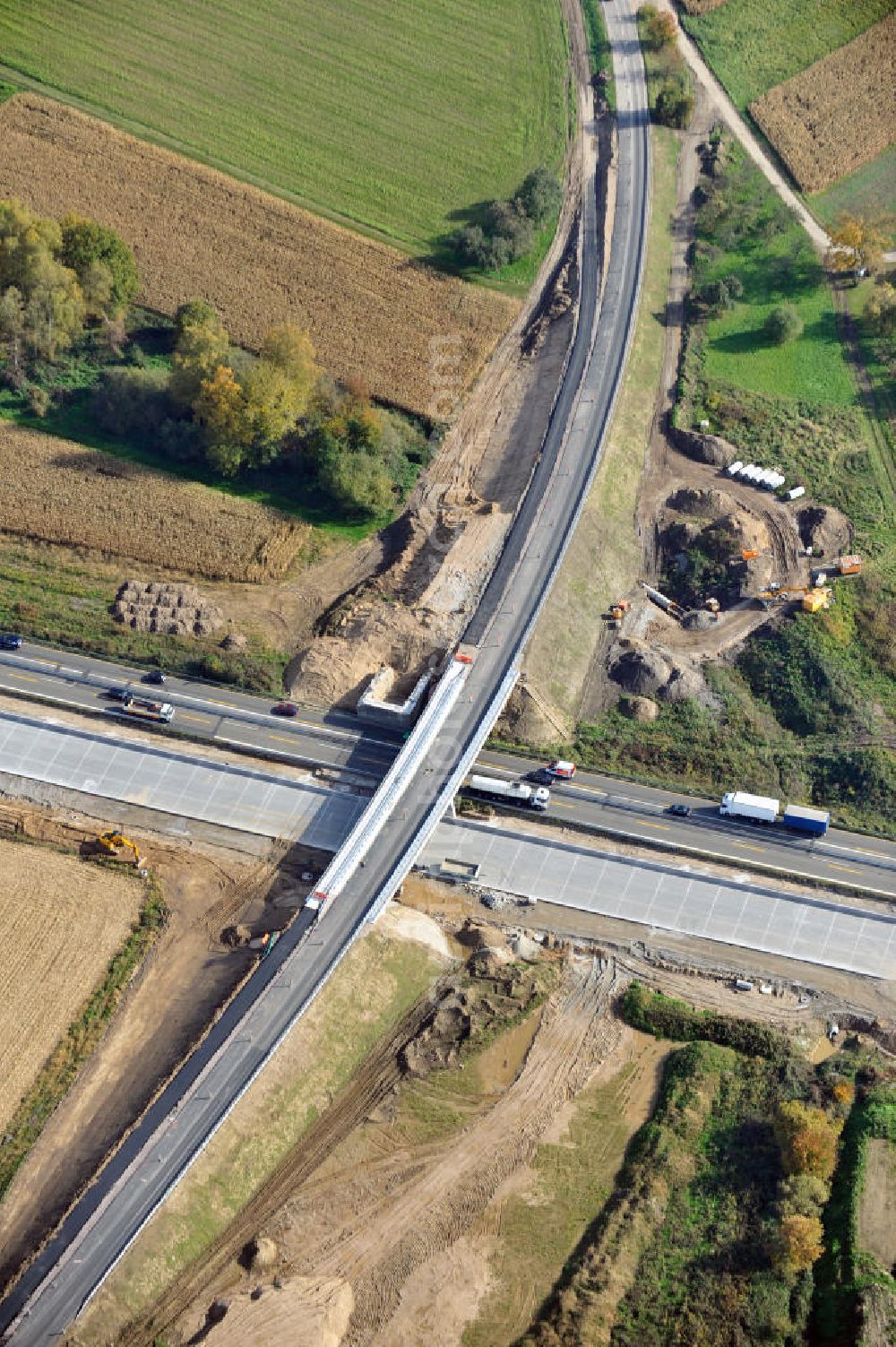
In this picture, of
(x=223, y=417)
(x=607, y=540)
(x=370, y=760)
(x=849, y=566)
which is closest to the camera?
(x=370, y=760)

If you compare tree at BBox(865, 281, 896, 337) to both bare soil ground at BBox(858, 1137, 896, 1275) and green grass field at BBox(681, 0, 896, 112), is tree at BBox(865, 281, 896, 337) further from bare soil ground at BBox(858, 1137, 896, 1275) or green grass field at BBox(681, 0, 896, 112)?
bare soil ground at BBox(858, 1137, 896, 1275)

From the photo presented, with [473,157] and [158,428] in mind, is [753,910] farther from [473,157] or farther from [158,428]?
[473,157]

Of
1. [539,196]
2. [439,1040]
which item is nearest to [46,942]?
[439,1040]

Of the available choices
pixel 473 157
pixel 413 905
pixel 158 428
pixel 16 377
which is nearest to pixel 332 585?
pixel 158 428

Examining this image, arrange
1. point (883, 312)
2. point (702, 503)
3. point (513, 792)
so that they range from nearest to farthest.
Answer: point (513, 792)
point (702, 503)
point (883, 312)

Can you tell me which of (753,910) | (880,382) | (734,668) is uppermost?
(880,382)

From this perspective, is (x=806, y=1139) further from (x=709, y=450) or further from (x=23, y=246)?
(x=23, y=246)

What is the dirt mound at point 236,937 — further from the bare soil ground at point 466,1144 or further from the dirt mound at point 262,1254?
the dirt mound at point 262,1254

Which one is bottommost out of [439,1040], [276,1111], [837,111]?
[276,1111]
